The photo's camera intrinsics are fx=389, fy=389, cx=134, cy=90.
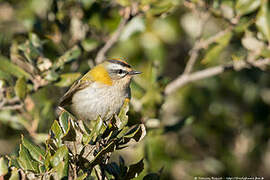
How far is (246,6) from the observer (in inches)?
152

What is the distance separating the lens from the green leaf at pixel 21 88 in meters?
3.36

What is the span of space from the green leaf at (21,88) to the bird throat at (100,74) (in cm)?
102

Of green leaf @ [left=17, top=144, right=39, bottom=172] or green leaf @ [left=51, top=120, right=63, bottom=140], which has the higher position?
green leaf @ [left=51, top=120, right=63, bottom=140]

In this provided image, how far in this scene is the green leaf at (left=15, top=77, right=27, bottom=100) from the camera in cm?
336

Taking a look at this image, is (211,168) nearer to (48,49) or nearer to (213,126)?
(213,126)

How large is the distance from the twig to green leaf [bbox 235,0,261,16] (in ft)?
3.52

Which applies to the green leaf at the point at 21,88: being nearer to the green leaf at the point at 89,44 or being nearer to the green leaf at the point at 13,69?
the green leaf at the point at 13,69

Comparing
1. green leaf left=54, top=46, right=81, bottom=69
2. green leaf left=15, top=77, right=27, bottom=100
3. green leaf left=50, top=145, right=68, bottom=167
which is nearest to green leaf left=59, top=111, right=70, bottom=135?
green leaf left=50, top=145, right=68, bottom=167

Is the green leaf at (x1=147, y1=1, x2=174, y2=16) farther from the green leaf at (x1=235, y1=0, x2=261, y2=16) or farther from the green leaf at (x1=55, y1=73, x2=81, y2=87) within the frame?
the green leaf at (x1=55, y1=73, x2=81, y2=87)

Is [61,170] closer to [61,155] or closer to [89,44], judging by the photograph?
[61,155]

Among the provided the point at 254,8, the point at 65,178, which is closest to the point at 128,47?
the point at 254,8

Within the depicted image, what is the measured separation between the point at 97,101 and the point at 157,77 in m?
0.70

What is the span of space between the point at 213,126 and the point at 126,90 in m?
1.16

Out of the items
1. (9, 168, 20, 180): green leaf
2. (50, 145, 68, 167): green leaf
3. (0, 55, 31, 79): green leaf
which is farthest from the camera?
(0, 55, 31, 79): green leaf
